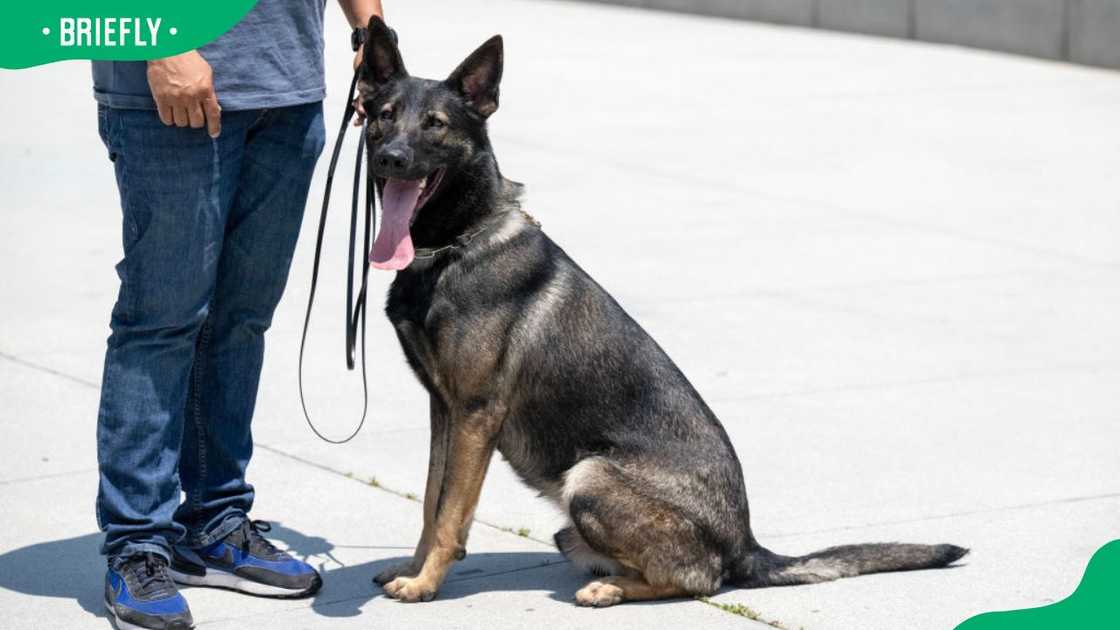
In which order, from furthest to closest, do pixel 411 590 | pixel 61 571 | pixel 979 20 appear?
1. pixel 979 20
2. pixel 61 571
3. pixel 411 590

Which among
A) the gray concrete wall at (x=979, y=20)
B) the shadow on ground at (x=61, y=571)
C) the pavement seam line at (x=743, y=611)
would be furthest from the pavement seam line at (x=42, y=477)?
the gray concrete wall at (x=979, y=20)

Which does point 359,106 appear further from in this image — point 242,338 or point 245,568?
point 245,568

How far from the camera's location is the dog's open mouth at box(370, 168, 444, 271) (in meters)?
4.07

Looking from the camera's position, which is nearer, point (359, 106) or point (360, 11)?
point (359, 106)

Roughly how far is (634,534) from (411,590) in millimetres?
576

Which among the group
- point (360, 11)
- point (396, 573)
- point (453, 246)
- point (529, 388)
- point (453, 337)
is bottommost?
point (396, 573)

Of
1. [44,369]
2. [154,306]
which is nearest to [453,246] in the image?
[154,306]

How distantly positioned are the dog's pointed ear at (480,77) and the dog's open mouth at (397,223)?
0.21m

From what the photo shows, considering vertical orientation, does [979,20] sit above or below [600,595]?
above

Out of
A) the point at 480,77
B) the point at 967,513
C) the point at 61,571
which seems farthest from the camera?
the point at 967,513

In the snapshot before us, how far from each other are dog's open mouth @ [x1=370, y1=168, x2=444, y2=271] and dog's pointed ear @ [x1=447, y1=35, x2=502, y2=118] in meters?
0.21

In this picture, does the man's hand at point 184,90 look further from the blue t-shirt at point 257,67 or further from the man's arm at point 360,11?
the man's arm at point 360,11

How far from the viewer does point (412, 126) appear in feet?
13.3

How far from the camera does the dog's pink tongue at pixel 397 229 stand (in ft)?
13.3
